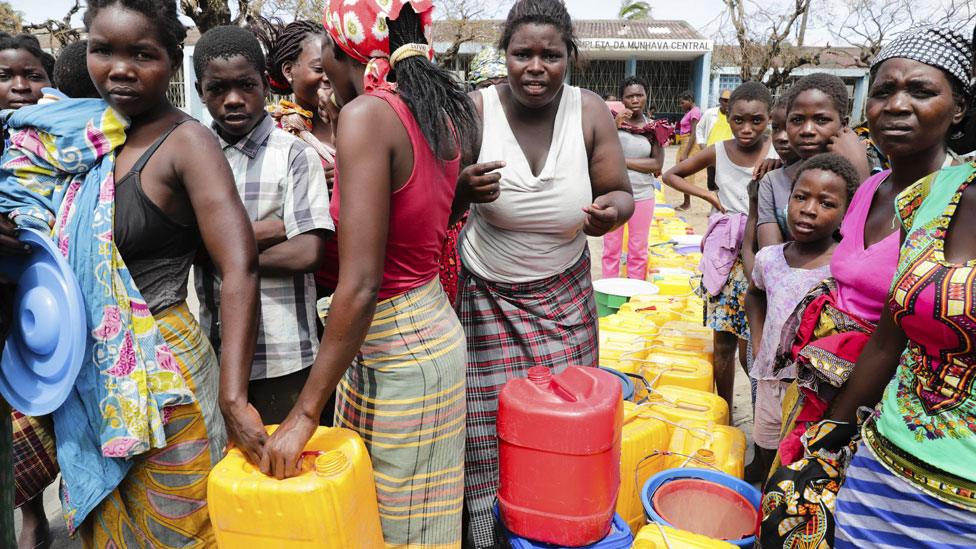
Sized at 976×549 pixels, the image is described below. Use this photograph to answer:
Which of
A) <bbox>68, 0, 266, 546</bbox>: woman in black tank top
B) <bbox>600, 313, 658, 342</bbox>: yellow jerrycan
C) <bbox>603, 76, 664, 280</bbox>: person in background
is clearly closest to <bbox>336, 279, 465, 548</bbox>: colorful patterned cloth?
<bbox>68, 0, 266, 546</bbox>: woman in black tank top

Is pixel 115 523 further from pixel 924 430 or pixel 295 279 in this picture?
pixel 924 430

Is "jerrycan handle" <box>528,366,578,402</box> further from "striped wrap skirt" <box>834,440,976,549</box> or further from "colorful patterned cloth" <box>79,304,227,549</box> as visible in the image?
"colorful patterned cloth" <box>79,304,227,549</box>

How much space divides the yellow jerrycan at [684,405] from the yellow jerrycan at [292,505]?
1.54 m

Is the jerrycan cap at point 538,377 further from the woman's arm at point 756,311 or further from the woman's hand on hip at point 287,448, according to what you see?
the woman's arm at point 756,311

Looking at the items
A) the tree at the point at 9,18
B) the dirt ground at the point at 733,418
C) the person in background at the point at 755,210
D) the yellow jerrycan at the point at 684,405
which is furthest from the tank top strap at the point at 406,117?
the tree at the point at 9,18

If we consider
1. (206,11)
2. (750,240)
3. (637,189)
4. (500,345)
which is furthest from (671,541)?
(206,11)

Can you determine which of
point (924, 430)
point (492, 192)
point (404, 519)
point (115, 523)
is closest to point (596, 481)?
point (404, 519)

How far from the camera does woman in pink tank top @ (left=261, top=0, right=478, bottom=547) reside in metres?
1.34

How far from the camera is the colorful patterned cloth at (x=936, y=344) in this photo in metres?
1.22

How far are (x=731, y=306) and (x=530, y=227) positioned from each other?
5.18 ft

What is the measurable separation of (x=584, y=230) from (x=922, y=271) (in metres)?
1.02

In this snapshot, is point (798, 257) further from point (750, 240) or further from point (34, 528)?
point (34, 528)

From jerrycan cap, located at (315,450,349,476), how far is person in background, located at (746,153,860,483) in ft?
5.02

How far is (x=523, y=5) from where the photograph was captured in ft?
6.75
